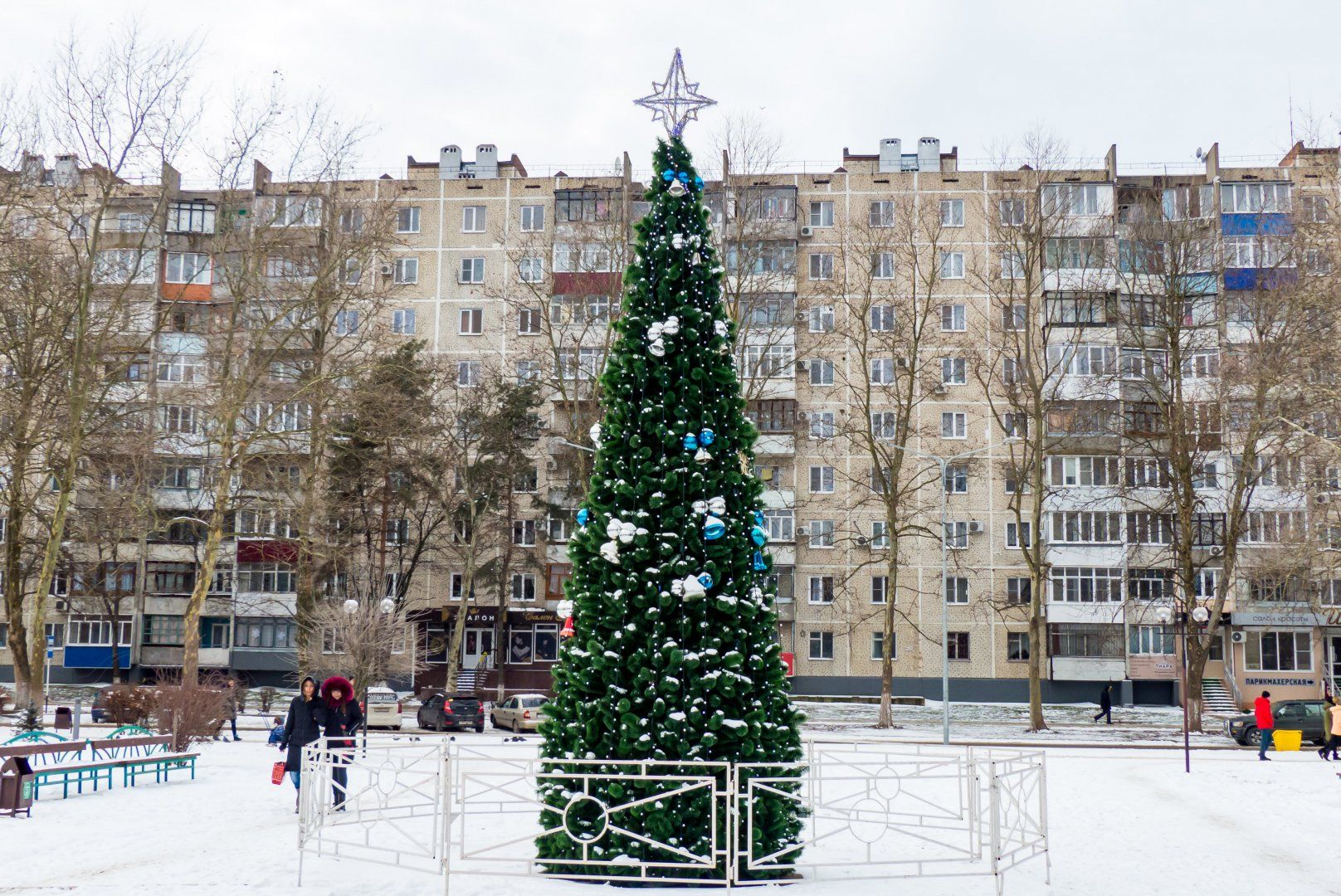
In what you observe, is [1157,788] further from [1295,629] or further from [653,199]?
[1295,629]

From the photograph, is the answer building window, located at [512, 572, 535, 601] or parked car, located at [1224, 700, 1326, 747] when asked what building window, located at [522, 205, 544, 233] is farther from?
parked car, located at [1224, 700, 1326, 747]

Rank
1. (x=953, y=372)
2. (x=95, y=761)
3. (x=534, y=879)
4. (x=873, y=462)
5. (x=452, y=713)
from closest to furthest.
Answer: (x=534, y=879) < (x=95, y=761) < (x=452, y=713) < (x=873, y=462) < (x=953, y=372)

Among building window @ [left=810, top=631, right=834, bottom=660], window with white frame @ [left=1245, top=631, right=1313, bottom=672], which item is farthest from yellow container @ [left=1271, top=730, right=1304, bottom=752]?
building window @ [left=810, top=631, right=834, bottom=660]

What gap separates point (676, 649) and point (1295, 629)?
49284 millimetres

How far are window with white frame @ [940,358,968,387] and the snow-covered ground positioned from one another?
101 feet

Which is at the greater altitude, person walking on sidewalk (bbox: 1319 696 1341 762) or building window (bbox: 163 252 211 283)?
building window (bbox: 163 252 211 283)

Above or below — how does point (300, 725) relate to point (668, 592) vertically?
below

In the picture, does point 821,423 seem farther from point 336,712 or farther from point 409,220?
point 336,712

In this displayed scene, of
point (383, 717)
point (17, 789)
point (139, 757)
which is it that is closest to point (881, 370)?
point (383, 717)

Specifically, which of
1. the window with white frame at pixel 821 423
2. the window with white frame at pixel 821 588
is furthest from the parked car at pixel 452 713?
the window with white frame at pixel 821 423

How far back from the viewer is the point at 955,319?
56.0 metres

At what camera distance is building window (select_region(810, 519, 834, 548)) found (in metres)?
54.0

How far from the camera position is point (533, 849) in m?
12.7

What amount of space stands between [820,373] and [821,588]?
391 inches
